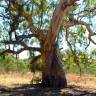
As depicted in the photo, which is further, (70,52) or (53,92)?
(70,52)

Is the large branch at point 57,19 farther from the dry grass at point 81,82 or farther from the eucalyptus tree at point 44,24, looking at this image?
the dry grass at point 81,82

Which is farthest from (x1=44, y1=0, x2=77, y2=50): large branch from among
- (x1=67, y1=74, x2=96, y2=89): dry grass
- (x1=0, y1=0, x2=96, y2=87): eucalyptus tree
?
(x1=67, y1=74, x2=96, y2=89): dry grass

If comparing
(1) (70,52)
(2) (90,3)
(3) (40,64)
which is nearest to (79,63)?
(1) (70,52)

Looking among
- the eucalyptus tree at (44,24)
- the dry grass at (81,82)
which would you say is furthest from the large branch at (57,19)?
the dry grass at (81,82)

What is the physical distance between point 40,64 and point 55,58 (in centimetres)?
159

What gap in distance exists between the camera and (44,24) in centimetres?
1585

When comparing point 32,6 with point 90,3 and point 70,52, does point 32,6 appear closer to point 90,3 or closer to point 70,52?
point 90,3

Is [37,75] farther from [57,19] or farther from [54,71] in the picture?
[57,19]

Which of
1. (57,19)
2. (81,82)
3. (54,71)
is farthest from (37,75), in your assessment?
(57,19)

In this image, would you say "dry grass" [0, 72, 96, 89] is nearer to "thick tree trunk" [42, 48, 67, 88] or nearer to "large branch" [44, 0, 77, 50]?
"thick tree trunk" [42, 48, 67, 88]

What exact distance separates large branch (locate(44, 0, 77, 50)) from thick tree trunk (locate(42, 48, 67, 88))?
0.60 metres

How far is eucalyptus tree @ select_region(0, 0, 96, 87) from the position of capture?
49.3ft

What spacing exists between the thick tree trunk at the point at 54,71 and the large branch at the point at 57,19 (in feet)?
1.97

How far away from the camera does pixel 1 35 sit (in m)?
16.0
